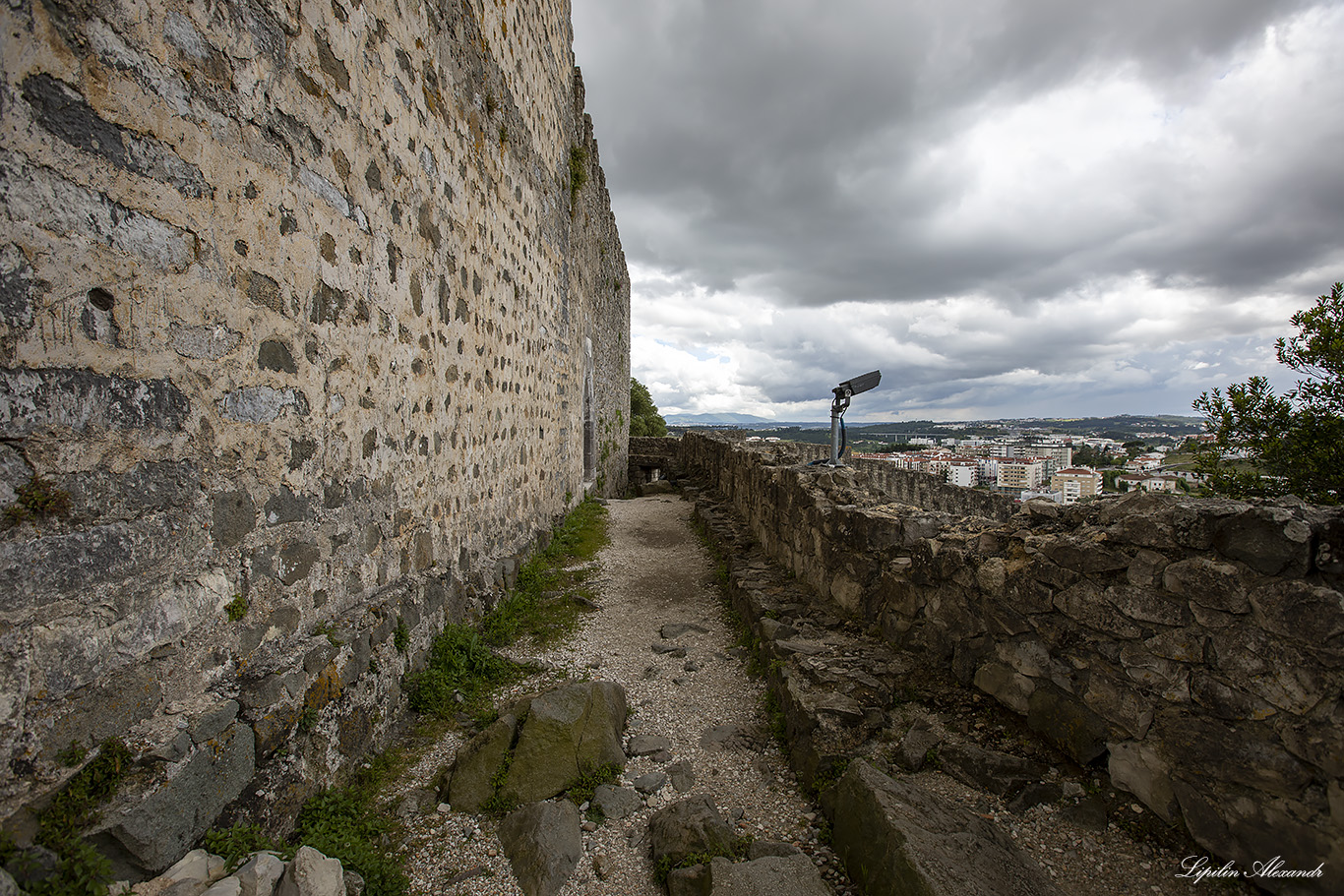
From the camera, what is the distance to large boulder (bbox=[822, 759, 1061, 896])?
228 cm

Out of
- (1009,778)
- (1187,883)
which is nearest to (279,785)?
(1009,778)

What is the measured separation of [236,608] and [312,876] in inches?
45.5

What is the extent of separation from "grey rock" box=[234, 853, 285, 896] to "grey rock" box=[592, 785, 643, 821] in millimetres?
1457

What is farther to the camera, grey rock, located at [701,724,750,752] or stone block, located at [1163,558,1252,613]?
grey rock, located at [701,724,750,752]

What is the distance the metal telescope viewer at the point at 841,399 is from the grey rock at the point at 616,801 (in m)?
4.83

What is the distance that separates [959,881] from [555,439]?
26.3 feet

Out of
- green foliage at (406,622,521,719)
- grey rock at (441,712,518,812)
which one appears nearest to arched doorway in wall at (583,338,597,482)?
green foliage at (406,622,521,719)

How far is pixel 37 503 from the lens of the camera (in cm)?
188

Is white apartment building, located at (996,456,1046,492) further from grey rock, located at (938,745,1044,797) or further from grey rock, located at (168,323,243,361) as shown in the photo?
grey rock, located at (168,323,243,361)

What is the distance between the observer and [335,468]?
3463 mm

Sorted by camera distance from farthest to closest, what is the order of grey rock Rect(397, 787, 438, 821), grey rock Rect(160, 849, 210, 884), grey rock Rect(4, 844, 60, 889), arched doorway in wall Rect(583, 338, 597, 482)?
arched doorway in wall Rect(583, 338, 597, 482)
grey rock Rect(397, 787, 438, 821)
grey rock Rect(160, 849, 210, 884)
grey rock Rect(4, 844, 60, 889)

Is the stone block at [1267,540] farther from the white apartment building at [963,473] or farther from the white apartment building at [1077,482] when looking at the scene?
the white apartment building at [963,473]

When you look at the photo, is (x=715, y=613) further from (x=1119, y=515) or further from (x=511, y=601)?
(x=1119, y=515)

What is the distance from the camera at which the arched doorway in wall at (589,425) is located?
540 inches
